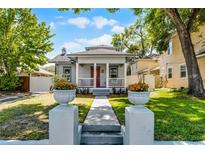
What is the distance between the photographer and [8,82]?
1922cm

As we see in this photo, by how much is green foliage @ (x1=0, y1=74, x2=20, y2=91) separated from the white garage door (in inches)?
115

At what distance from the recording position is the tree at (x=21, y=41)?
19.2m

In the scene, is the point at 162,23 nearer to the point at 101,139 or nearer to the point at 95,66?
the point at 95,66

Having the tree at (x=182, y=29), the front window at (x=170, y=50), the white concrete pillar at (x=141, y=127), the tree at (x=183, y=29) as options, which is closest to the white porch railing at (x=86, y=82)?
the tree at (x=182, y=29)

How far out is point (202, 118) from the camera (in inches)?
327

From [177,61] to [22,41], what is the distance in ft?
42.4

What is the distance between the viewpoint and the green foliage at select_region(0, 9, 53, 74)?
19188mm

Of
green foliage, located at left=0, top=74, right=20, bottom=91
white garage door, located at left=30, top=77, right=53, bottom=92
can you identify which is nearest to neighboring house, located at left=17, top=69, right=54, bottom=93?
Result: white garage door, located at left=30, top=77, right=53, bottom=92

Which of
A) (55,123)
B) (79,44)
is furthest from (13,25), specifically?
(55,123)

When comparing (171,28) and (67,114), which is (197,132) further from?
(171,28)

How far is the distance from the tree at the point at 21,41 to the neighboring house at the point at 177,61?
35.3ft

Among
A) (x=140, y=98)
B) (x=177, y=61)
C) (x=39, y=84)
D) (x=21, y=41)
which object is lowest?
(x=140, y=98)

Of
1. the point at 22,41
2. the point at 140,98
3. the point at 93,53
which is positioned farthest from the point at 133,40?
the point at 140,98

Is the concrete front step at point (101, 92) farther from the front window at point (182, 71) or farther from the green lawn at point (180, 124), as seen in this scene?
the green lawn at point (180, 124)
